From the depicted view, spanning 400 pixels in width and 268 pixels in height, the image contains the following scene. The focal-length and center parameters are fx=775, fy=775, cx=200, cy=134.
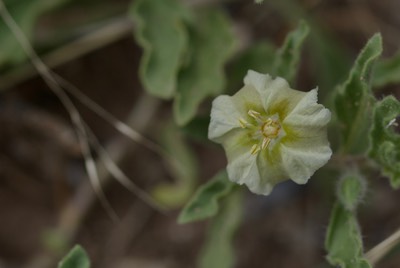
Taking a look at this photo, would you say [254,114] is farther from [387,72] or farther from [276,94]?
[387,72]

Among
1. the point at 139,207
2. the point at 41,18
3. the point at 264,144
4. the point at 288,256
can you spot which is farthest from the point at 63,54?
the point at 264,144

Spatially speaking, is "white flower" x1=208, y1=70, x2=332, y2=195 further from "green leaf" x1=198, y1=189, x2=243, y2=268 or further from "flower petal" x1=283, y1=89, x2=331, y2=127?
"green leaf" x1=198, y1=189, x2=243, y2=268

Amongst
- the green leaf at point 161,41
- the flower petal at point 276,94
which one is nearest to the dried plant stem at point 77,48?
the green leaf at point 161,41

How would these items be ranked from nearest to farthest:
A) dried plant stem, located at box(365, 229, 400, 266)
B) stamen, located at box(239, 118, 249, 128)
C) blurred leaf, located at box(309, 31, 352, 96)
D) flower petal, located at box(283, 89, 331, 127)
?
1. flower petal, located at box(283, 89, 331, 127)
2. stamen, located at box(239, 118, 249, 128)
3. dried plant stem, located at box(365, 229, 400, 266)
4. blurred leaf, located at box(309, 31, 352, 96)

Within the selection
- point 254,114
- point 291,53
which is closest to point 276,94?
point 254,114

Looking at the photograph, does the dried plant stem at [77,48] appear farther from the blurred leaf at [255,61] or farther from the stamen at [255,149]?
the stamen at [255,149]

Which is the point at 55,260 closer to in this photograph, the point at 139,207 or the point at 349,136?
the point at 139,207

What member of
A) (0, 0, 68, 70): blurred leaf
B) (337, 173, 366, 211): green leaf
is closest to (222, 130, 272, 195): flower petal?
(337, 173, 366, 211): green leaf
